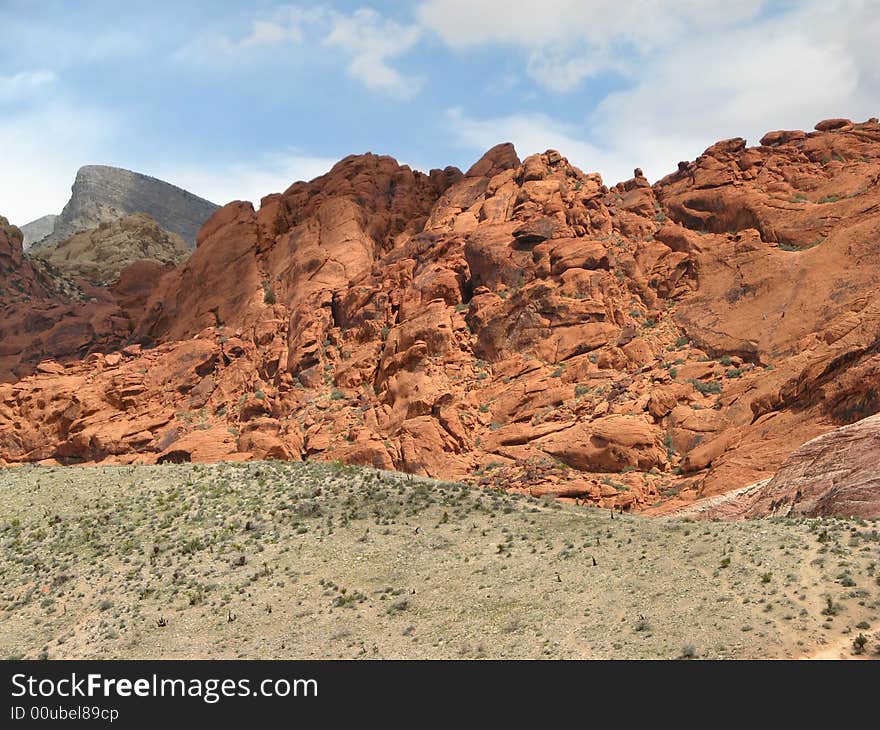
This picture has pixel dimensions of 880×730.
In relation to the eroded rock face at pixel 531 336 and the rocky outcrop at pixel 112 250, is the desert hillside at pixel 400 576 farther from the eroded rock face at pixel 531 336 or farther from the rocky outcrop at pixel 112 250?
the rocky outcrop at pixel 112 250

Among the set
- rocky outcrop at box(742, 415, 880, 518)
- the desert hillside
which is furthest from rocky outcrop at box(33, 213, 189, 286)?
rocky outcrop at box(742, 415, 880, 518)

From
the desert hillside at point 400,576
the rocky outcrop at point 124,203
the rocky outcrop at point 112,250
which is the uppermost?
the rocky outcrop at point 124,203

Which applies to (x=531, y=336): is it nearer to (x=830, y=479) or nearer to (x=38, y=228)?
(x=830, y=479)

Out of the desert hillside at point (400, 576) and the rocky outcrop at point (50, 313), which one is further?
the rocky outcrop at point (50, 313)

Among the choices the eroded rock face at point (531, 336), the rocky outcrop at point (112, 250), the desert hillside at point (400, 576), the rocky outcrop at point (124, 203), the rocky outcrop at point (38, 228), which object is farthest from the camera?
the rocky outcrop at point (38, 228)

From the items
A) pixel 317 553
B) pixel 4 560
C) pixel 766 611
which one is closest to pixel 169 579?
pixel 317 553

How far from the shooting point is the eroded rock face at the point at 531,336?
3953 cm

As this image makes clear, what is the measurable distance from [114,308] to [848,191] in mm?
51695

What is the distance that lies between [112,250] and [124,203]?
46.1 m

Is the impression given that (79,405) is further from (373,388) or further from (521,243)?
(521,243)

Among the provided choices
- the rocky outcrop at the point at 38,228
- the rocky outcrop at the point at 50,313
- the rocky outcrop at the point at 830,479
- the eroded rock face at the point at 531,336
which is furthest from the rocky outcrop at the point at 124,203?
the rocky outcrop at the point at 830,479

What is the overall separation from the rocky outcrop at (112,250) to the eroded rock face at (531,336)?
33.0 metres

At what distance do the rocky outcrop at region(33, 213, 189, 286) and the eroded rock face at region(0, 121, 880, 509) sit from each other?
3302cm

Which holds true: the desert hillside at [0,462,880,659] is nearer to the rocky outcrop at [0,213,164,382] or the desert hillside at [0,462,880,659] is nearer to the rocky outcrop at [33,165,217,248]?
the rocky outcrop at [0,213,164,382]
